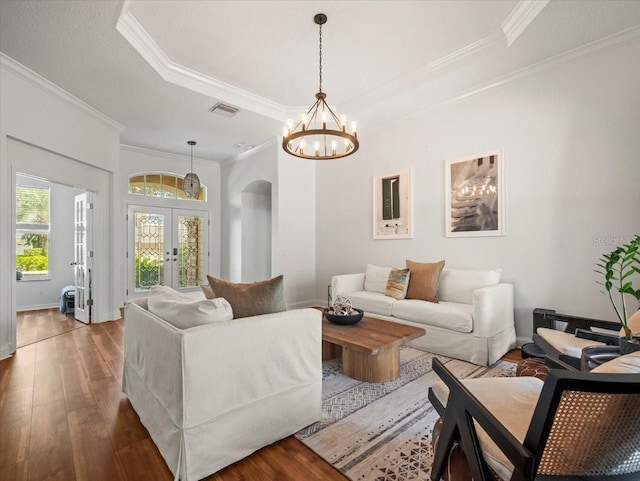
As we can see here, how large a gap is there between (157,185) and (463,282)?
19.4ft

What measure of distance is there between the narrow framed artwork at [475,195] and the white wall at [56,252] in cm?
640

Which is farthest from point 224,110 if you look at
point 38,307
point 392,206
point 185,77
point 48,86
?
point 38,307

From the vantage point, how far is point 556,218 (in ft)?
10.9

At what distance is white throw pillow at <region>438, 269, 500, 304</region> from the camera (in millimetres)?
3557

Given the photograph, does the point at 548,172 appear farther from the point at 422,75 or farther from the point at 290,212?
the point at 290,212

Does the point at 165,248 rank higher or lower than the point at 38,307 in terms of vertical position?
higher

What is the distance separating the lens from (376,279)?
450 centimetres

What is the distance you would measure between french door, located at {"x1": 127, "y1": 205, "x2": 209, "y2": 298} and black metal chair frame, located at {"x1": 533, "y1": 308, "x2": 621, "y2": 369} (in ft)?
20.0

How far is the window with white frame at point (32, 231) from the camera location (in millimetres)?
5870

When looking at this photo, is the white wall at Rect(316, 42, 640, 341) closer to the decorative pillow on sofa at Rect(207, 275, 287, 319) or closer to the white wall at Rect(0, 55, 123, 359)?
the decorative pillow on sofa at Rect(207, 275, 287, 319)

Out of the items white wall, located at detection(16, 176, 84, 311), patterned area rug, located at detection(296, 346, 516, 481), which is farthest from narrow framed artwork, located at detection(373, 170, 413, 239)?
white wall, located at detection(16, 176, 84, 311)

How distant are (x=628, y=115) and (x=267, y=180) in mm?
4793

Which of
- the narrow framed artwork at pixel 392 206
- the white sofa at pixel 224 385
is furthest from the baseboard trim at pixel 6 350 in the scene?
the narrow framed artwork at pixel 392 206

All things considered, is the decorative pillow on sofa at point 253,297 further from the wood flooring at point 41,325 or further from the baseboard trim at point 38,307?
the baseboard trim at point 38,307
